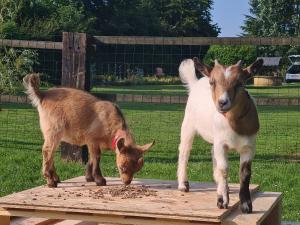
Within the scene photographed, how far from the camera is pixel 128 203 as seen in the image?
3.98 meters

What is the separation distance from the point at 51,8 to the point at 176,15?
26.8 meters

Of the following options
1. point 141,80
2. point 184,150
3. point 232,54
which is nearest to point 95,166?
point 184,150

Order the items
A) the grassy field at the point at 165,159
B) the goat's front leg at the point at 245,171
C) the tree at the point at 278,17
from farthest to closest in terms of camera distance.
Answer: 1. the tree at the point at 278,17
2. the grassy field at the point at 165,159
3. the goat's front leg at the point at 245,171

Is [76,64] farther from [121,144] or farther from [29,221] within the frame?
[121,144]

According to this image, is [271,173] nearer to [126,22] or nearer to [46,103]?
[46,103]

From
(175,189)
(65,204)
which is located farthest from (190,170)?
(65,204)

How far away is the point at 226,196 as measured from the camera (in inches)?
150

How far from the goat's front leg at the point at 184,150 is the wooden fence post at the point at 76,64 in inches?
125

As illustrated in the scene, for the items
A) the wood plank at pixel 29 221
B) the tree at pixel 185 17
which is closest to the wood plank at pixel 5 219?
the wood plank at pixel 29 221

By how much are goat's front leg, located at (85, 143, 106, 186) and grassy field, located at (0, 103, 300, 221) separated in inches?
71.5

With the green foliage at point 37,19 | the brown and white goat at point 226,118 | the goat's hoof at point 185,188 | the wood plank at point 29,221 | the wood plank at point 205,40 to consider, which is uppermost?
the green foliage at point 37,19

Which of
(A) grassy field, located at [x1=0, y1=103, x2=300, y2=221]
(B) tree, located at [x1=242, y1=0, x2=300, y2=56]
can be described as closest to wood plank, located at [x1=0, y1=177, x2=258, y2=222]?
(A) grassy field, located at [x1=0, y1=103, x2=300, y2=221]

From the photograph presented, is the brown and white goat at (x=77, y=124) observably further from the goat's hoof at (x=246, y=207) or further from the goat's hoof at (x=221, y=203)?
the goat's hoof at (x=246, y=207)

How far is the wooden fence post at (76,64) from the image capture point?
292 inches
